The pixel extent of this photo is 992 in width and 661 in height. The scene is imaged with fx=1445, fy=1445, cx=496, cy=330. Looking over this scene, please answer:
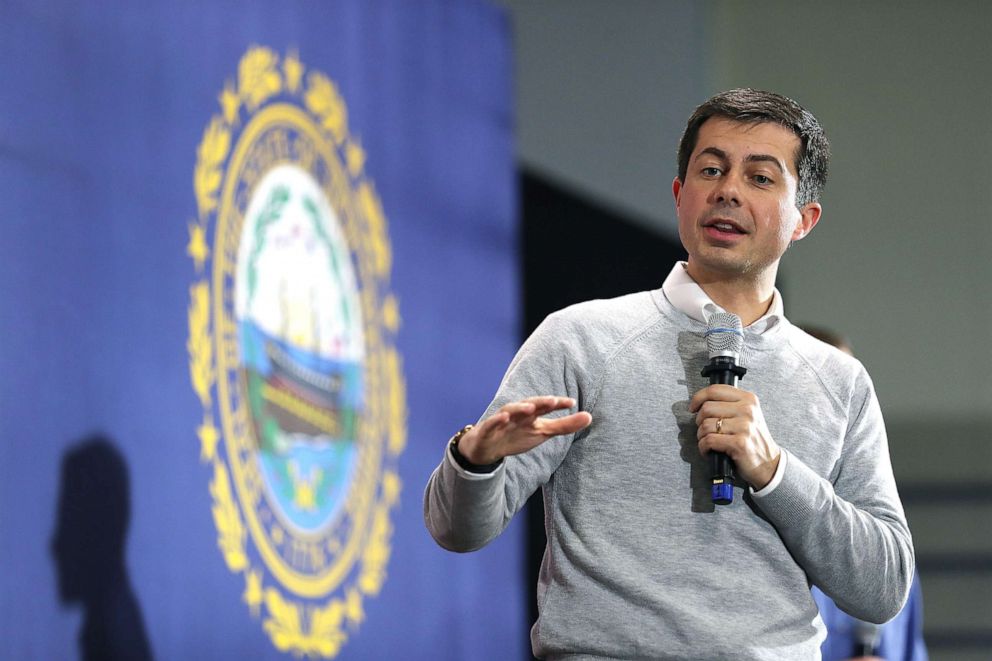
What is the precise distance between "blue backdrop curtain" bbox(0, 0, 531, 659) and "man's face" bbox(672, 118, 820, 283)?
1463 mm

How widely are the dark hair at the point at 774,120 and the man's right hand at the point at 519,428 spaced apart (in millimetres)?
534

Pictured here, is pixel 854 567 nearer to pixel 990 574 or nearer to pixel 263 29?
pixel 263 29

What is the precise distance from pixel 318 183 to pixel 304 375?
0.57m

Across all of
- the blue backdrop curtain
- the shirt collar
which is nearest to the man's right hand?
the shirt collar

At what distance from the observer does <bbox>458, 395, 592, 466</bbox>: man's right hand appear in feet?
5.68

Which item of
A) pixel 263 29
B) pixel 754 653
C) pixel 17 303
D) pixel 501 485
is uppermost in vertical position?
pixel 263 29

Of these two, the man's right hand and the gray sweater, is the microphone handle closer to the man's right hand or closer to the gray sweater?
the gray sweater

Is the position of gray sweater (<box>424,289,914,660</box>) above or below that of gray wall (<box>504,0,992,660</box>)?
below

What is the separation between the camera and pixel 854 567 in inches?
75.5

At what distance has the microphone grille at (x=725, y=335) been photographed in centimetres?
190

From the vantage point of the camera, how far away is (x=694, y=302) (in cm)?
204

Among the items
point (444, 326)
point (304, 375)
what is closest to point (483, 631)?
point (444, 326)

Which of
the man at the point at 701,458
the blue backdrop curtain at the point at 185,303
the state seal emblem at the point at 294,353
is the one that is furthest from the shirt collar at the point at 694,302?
the state seal emblem at the point at 294,353

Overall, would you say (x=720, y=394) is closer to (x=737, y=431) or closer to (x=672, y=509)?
(x=737, y=431)
